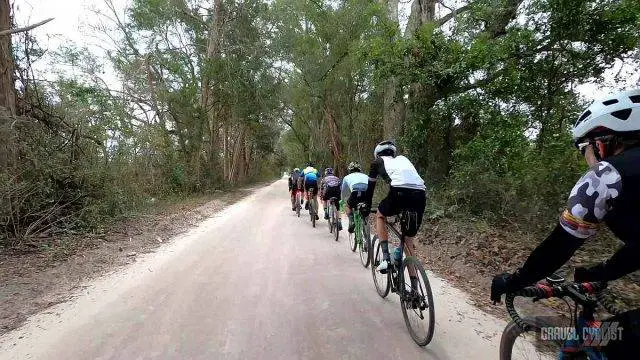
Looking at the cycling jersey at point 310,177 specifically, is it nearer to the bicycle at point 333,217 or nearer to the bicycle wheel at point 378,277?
the bicycle at point 333,217

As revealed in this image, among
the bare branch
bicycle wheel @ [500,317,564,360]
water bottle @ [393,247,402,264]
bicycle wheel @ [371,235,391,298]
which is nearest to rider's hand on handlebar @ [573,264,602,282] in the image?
bicycle wheel @ [500,317,564,360]

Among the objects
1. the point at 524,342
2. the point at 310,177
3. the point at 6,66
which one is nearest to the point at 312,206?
the point at 310,177

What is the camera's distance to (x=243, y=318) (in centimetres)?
377

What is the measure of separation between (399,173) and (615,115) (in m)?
2.25

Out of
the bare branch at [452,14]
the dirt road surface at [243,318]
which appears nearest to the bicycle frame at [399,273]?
the dirt road surface at [243,318]

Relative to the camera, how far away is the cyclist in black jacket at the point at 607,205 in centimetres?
145

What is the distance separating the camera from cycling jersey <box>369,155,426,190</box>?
148 inches

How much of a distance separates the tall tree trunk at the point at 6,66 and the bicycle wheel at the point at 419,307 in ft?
25.6

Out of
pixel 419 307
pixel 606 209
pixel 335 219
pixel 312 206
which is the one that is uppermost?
pixel 606 209

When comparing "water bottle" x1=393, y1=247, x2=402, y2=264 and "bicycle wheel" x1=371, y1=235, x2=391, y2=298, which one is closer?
"water bottle" x1=393, y1=247, x2=402, y2=264

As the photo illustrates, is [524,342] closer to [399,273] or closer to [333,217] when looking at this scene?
[399,273]

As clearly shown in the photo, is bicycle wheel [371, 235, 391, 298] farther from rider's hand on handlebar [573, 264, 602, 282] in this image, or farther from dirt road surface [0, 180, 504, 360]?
rider's hand on handlebar [573, 264, 602, 282]

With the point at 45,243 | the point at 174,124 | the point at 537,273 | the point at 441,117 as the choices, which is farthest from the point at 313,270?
the point at 174,124

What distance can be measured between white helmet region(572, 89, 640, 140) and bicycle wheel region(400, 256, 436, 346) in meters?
1.87
